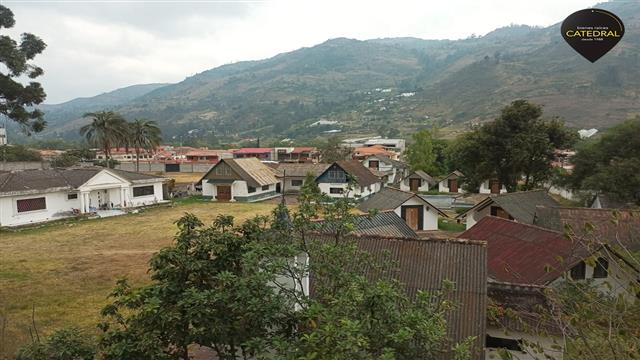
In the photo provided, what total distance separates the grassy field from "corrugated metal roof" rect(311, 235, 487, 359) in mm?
9003

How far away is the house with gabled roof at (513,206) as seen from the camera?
2695 cm

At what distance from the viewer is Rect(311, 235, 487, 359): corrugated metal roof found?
994 cm

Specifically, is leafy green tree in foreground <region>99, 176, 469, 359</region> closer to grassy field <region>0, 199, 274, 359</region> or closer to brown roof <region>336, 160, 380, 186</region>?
grassy field <region>0, 199, 274, 359</region>

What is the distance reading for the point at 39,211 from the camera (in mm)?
33219

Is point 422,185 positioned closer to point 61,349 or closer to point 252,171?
point 252,171

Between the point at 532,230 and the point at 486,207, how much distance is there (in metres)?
11.1

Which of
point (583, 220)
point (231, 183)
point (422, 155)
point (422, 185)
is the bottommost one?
point (422, 185)

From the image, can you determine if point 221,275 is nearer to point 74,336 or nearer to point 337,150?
point 74,336

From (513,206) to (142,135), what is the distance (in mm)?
41367

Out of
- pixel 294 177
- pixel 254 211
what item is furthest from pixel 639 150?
pixel 294 177

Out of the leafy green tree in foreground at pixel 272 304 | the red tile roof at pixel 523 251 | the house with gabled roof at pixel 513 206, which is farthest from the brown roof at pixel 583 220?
the leafy green tree in foreground at pixel 272 304

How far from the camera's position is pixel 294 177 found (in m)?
52.4

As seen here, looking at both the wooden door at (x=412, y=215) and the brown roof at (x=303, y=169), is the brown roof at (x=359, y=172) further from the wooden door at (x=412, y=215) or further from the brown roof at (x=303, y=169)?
the wooden door at (x=412, y=215)

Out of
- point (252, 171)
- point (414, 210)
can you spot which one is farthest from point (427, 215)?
point (252, 171)
